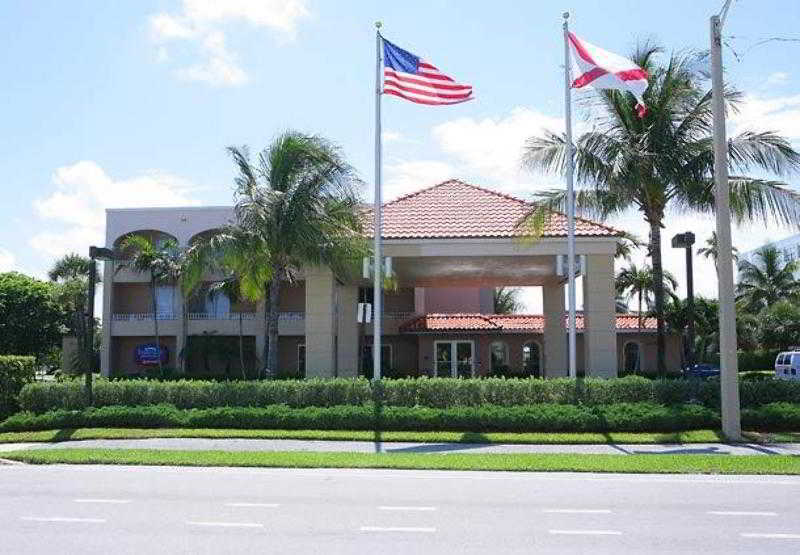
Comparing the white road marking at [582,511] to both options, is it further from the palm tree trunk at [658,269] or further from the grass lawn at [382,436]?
the palm tree trunk at [658,269]

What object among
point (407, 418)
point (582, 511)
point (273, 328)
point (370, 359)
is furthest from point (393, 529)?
point (370, 359)

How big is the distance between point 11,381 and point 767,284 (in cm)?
4969

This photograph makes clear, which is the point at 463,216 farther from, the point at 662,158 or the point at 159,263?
the point at 159,263

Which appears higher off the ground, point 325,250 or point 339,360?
point 325,250

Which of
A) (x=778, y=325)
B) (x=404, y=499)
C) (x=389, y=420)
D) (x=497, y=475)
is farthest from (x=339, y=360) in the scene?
(x=778, y=325)

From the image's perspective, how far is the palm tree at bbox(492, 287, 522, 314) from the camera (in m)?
56.8

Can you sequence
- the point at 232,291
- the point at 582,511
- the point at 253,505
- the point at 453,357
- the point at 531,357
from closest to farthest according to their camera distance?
the point at 582,511
the point at 253,505
the point at 453,357
the point at 232,291
the point at 531,357

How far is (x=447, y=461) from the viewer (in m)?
14.1

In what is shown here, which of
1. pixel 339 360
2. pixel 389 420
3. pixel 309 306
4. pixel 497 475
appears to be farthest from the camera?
pixel 339 360

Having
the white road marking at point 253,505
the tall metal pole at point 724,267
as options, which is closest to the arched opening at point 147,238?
the tall metal pole at point 724,267

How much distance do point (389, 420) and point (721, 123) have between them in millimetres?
9727

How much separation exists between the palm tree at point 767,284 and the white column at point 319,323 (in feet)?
134

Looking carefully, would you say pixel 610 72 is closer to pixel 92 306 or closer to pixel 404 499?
pixel 404 499

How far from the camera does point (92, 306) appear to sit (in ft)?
68.4
